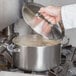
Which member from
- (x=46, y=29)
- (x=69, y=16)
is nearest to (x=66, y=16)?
(x=69, y=16)

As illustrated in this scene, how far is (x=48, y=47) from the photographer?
89cm

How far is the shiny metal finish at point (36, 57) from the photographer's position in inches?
34.7

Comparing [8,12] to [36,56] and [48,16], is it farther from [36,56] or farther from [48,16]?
[36,56]

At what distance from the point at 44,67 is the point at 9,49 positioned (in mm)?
205

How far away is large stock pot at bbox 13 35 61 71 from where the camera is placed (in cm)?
88

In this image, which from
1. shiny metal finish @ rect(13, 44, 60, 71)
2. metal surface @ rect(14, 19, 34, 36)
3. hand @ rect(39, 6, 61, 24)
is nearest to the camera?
shiny metal finish @ rect(13, 44, 60, 71)

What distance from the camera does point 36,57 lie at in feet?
2.90

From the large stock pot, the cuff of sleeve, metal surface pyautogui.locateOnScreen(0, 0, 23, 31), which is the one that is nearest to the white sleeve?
the cuff of sleeve

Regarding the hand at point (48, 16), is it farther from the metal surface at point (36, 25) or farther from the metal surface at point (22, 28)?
the metal surface at point (22, 28)

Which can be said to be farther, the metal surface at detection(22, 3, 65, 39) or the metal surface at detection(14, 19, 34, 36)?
the metal surface at detection(14, 19, 34, 36)

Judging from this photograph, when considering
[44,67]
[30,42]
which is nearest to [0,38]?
[30,42]

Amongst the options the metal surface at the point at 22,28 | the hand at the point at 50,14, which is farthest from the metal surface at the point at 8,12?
the hand at the point at 50,14

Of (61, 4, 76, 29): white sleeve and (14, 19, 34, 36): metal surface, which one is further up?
(61, 4, 76, 29): white sleeve

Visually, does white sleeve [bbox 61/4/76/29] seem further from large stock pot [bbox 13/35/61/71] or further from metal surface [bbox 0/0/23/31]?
metal surface [bbox 0/0/23/31]
